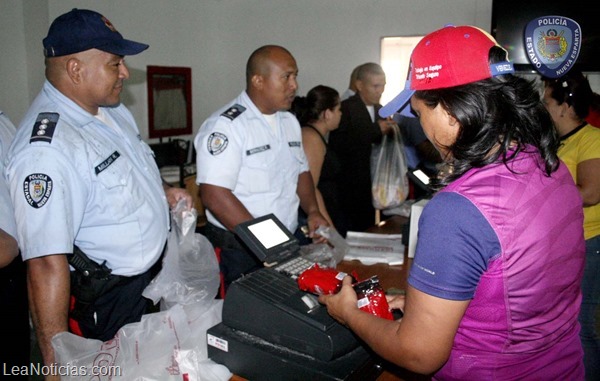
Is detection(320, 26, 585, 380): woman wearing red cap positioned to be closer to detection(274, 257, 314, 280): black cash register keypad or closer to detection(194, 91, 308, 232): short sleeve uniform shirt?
detection(274, 257, 314, 280): black cash register keypad

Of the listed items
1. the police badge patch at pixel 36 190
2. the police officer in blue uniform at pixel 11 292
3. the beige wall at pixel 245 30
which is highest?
the beige wall at pixel 245 30

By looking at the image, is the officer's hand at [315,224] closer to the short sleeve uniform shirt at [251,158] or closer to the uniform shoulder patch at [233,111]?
the short sleeve uniform shirt at [251,158]

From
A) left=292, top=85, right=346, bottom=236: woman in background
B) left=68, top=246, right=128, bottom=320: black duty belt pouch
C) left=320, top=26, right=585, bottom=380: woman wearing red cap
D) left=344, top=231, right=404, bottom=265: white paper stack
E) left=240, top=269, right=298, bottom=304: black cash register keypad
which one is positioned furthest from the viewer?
left=292, top=85, right=346, bottom=236: woman in background

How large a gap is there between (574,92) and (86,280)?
2.06m

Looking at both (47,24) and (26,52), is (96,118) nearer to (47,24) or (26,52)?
(26,52)

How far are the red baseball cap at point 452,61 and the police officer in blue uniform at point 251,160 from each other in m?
1.20

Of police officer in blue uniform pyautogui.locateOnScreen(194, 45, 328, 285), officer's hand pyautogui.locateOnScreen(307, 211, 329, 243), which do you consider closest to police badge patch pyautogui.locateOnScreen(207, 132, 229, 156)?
police officer in blue uniform pyautogui.locateOnScreen(194, 45, 328, 285)

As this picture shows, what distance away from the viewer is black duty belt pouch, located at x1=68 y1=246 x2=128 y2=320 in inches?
55.9

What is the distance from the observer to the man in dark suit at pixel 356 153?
350cm

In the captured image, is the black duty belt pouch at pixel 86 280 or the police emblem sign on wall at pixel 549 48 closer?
the black duty belt pouch at pixel 86 280

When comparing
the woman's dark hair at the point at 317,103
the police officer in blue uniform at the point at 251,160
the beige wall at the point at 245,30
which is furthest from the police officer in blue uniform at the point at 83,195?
the beige wall at the point at 245,30

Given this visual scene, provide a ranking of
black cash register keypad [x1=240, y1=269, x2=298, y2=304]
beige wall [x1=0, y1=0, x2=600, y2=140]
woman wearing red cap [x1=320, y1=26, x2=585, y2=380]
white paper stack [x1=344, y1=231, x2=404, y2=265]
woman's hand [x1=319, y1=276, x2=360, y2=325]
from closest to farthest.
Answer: woman wearing red cap [x1=320, y1=26, x2=585, y2=380], woman's hand [x1=319, y1=276, x2=360, y2=325], black cash register keypad [x1=240, y1=269, x2=298, y2=304], white paper stack [x1=344, y1=231, x2=404, y2=265], beige wall [x1=0, y1=0, x2=600, y2=140]

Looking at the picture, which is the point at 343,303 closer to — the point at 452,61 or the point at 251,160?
the point at 452,61

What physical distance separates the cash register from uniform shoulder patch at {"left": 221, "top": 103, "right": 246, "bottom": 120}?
1039 mm
